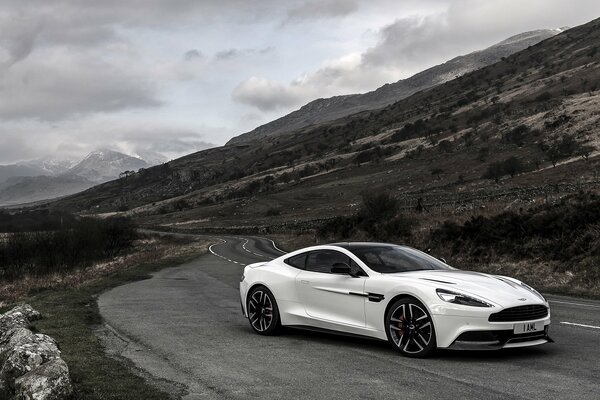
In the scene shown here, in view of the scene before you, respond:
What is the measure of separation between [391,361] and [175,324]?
17.4 ft

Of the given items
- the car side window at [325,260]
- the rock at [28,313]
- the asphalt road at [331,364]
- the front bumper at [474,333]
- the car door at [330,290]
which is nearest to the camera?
the asphalt road at [331,364]

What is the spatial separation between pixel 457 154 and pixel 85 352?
83854mm

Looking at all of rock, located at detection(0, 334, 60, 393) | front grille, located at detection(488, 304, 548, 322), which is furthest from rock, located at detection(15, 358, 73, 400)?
front grille, located at detection(488, 304, 548, 322)

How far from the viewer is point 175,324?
11633 millimetres

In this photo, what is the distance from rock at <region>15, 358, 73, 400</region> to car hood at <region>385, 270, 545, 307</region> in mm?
4458

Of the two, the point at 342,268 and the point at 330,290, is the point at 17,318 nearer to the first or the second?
the point at 330,290

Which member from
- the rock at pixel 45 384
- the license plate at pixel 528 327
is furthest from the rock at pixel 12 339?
the license plate at pixel 528 327

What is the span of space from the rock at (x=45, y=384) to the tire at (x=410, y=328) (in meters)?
4.16

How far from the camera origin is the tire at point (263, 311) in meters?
9.99

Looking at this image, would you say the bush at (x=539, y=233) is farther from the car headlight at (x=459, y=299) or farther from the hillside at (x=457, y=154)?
the car headlight at (x=459, y=299)

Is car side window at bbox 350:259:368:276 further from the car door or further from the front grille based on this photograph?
the front grille

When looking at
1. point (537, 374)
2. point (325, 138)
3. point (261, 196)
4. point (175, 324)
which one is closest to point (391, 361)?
point (537, 374)

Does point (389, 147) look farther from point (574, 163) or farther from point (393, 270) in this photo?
point (393, 270)

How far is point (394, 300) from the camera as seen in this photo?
8.15 meters
